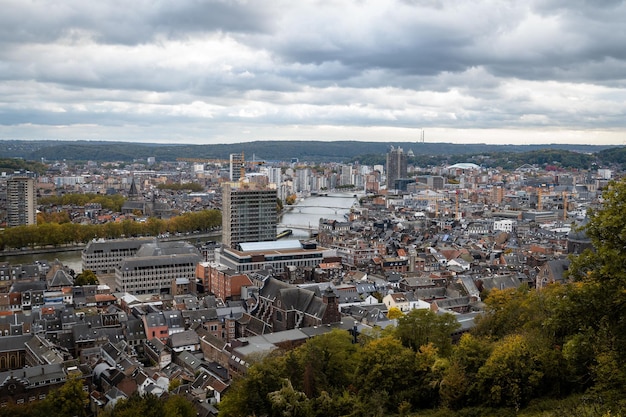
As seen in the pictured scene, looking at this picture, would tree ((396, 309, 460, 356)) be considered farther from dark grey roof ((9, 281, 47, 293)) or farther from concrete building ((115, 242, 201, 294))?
dark grey roof ((9, 281, 47, 293))

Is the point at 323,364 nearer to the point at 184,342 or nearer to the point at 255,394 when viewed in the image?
the point at 255,394

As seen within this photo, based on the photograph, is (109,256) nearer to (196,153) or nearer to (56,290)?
(56,290)

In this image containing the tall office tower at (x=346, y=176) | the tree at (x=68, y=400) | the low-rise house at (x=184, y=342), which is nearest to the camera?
the tree at (x=68, y=400)

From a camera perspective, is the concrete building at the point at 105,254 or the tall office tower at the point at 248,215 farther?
the tall office tower at the point at 248,215

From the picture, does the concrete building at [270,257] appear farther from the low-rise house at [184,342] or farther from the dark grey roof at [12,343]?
the dark grey roof at [12,343]

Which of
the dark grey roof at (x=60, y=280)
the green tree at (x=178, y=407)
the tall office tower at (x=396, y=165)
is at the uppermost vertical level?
the tall office tower at (x=396, y=165)

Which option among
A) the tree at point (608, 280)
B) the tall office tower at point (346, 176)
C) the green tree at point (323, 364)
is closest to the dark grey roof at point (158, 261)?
the green tree at point (323, 364)

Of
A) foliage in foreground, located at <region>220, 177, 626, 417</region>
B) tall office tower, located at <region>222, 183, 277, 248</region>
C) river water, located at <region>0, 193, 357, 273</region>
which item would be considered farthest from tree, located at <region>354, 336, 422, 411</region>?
river water, located at <region>0, 193, 357, 273</region>
